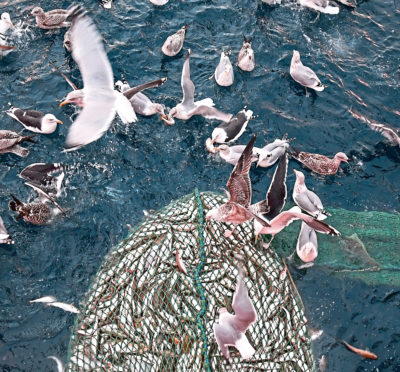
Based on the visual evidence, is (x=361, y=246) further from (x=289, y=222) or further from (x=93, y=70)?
(x=93, y=70)

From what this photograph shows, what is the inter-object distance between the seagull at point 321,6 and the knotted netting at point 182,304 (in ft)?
23.6

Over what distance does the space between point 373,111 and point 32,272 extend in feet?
25.0

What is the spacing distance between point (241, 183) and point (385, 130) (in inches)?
160

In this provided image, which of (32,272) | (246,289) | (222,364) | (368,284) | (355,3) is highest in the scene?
(355,3)

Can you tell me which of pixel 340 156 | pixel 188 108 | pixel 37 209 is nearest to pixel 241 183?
pixel 340 156

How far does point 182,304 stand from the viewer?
235 inches

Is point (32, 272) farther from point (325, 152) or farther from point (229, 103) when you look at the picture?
point (325, 152)

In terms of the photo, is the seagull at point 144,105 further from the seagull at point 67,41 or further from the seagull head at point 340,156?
the seagull head at point 340,156

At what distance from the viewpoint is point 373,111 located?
10.0 m

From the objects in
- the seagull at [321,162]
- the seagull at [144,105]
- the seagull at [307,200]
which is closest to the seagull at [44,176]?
the seagull at [144,105]

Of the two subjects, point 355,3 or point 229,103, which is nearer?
point 229,103

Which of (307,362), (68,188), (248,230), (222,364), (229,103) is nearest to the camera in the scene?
(222,364)

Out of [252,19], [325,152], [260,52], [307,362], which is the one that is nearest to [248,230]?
[307,362]

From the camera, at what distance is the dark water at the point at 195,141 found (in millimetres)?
7254
